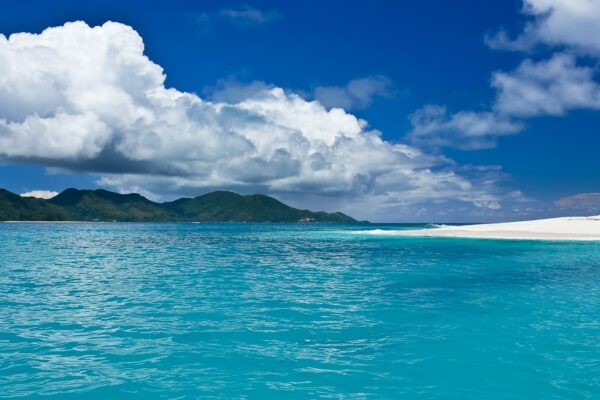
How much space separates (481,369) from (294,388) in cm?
635

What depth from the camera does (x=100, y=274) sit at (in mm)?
36562

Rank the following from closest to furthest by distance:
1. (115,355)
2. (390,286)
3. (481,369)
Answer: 1. (481,369)
2. (115,355)
3. (390,286)

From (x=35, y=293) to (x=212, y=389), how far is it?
20584 mm

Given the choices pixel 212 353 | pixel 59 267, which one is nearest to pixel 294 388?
pixel 212 353

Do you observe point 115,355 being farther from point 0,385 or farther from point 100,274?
point 100,274

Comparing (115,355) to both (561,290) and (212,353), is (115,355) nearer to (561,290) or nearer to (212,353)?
(212,353)

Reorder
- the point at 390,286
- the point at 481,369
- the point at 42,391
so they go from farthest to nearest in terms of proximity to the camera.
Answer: the point at 390,286, the point at 481,369, the point at 42,391

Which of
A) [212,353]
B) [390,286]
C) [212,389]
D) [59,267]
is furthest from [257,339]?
[59,267]

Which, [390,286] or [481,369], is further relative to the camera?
[390,286]

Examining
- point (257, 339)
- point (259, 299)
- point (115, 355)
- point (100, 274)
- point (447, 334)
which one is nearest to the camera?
point (115, 355)

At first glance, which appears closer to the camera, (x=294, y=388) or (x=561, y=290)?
(x=294, y=388)

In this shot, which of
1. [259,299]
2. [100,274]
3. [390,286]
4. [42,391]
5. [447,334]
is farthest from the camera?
[100,274]

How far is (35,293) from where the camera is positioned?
2669 centimetres

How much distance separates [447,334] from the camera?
18.0m
